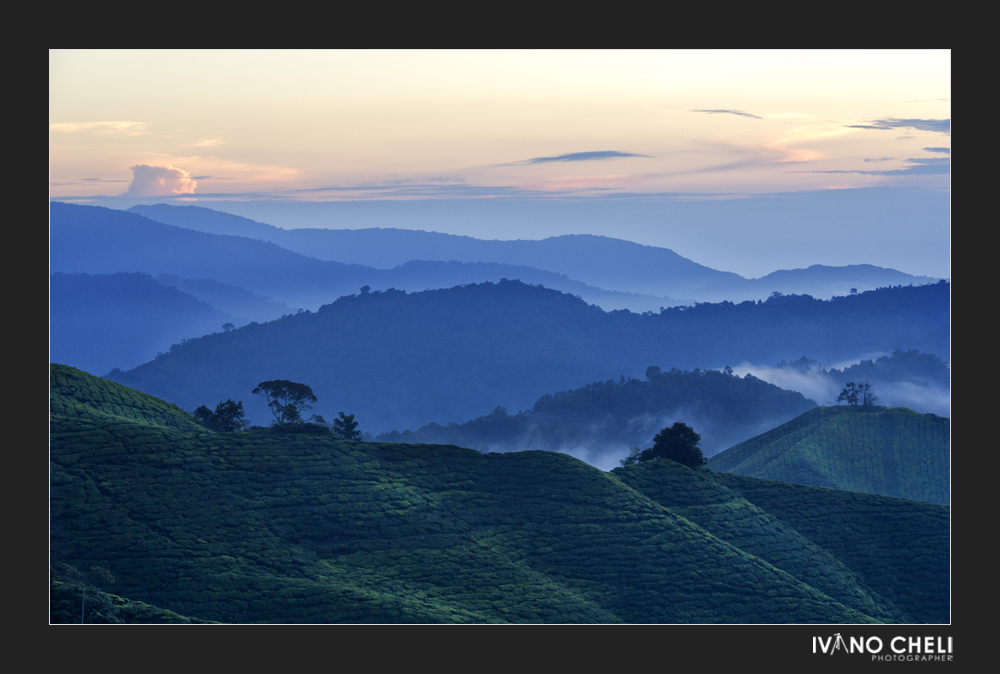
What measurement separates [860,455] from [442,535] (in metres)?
72.7

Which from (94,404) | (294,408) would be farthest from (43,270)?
(294,408)

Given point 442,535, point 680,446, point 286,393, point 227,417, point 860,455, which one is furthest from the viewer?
point 860,455

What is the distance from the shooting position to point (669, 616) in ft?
131

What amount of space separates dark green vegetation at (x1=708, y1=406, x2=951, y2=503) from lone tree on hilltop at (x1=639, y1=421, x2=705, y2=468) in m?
35.2

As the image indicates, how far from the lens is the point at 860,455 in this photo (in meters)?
101

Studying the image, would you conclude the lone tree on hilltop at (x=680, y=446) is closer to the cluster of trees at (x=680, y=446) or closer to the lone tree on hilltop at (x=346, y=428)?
the cluster of trees at (x=680, y=446)

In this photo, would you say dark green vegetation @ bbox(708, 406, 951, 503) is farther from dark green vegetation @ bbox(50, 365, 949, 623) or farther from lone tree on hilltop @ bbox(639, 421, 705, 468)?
dark green vegetation @ bbox(50, 365, 949, 623)

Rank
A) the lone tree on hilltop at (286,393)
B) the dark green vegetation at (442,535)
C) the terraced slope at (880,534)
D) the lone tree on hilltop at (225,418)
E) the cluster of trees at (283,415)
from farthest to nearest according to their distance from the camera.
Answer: the lone tree on hilltop at (286,393)
the cluster of trees at (283,415)
the lone tree on hilltop at (225,418)
the terraced slope at (880,534)
the dark green vegetation at (442,535)

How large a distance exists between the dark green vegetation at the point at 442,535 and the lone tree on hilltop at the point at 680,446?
632 centimetres

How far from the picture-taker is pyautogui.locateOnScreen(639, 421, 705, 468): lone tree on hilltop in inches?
2419

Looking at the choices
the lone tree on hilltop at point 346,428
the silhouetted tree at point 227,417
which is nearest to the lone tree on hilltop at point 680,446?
the lone tree on hilltop at point 346,428

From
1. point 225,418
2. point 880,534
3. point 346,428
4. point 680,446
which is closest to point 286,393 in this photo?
point 346,428

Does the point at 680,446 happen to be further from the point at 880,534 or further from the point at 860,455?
the point at 860,455

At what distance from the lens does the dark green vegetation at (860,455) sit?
316ft
